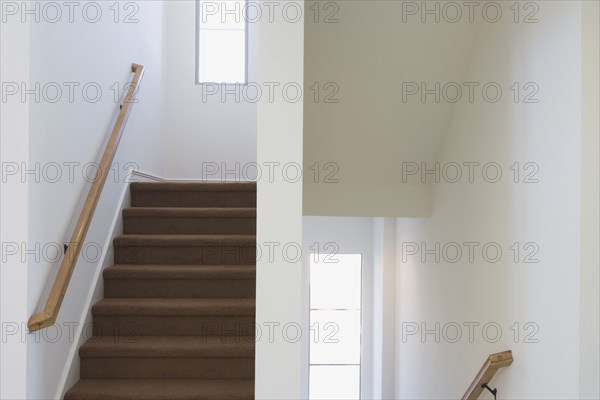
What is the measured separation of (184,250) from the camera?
3510 millimetres

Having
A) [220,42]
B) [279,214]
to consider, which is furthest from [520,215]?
[220,42]

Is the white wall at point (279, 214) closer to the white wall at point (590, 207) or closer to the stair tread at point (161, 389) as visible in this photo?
the stair tread at point (161, 389)

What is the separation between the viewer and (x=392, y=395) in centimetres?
566

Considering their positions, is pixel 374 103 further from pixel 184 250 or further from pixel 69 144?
pixel 69 144

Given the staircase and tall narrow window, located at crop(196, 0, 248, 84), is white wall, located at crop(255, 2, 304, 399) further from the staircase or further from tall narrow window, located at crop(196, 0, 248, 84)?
tall narrow window, located at crop(196, 0, 248, 84)

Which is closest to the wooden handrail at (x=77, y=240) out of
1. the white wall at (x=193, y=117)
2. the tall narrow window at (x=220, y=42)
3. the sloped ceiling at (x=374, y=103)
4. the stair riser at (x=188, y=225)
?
the stair riser at (x=188, y=225)

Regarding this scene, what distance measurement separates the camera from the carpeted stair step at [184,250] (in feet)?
11.4

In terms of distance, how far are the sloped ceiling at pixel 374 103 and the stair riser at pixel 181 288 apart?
0.86m

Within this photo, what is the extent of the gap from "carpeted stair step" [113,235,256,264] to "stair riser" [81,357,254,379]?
78 cm

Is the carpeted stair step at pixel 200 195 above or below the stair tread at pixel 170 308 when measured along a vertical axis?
above

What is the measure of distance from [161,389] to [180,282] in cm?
76

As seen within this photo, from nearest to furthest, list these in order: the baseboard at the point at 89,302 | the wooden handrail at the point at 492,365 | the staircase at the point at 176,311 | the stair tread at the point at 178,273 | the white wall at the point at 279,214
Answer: the white wall at the point at 279,214
the wooden handrail at the point at 492,365
the baseboard at the point at 89,302
the staircase at the point at 176,311
the stair tread at the point at 178,273

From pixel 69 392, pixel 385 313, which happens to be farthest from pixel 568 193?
pixel 385 313

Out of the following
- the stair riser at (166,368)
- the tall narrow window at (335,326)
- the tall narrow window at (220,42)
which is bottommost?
the tall narrow window at (335,326)
